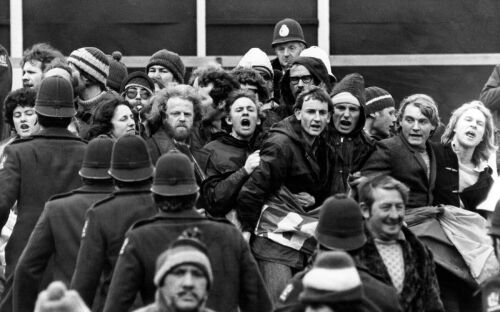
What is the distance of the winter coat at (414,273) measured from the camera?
36.7 feet

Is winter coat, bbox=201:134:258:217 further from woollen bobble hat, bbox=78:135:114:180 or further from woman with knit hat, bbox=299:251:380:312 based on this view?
woman with knit hat, bbox=299:251:380:312

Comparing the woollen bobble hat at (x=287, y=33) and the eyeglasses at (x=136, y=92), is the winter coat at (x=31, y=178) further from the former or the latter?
the woollen bobble hat at (x=287, y=33)

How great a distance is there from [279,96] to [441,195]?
84.1 inches

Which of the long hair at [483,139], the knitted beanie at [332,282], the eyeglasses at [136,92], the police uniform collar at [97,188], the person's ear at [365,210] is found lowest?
the knitted beanie at [332,282]

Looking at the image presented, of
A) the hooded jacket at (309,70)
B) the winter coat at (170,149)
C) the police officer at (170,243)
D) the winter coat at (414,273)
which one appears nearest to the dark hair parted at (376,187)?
the winter coat at (414,273)

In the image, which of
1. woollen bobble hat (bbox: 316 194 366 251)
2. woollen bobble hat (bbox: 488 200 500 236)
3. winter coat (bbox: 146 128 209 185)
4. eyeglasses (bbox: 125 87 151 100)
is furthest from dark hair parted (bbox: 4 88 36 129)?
woollen bobble hat (bbox: 488 200 500 236)

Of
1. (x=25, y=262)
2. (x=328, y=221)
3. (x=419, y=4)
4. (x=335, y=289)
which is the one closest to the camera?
(x=335, y=289)

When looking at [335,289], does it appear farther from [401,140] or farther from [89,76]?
[89,76]

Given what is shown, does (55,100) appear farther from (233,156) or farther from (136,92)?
(136,92)

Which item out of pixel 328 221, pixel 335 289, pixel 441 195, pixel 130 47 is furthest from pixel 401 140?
pixel 130 47

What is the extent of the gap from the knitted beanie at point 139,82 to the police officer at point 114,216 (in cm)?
334

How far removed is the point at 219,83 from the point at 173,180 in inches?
138

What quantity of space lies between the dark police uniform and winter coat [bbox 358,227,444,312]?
4.55 ft

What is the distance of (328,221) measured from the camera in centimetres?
1067
